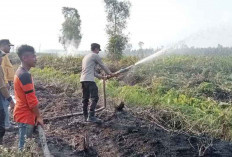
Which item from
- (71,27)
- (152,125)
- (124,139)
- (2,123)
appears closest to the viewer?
(2,123)

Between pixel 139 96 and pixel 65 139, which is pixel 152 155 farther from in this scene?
pixel 139 96

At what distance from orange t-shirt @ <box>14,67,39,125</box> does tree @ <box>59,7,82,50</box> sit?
30802 millimetres

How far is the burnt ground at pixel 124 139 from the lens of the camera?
507cm

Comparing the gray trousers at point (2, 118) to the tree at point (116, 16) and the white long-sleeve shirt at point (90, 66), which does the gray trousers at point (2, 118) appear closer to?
the white long-sleeve shirt at point (90, 66)

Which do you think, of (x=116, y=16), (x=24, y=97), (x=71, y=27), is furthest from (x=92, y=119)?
(x=71, y=27)

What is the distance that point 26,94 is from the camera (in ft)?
12.4

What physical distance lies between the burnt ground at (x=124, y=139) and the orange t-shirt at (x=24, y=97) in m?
1.38

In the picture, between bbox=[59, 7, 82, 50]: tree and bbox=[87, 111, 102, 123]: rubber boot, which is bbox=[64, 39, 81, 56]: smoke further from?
bbox=[87, 111, 102, 123]: rubber boot

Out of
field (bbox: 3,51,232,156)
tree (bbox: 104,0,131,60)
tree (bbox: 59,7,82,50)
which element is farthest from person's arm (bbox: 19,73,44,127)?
tree (bbox: 59,7,82,50)

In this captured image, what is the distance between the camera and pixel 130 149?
519 cm

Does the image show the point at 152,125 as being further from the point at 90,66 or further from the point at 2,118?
the point at 2,118

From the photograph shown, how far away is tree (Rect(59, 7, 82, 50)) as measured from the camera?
34.1 meters

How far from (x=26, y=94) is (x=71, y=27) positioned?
31.3 meters

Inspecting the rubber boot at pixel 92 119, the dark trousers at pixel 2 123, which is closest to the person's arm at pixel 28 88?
the dark trousers at pixel 2 123
